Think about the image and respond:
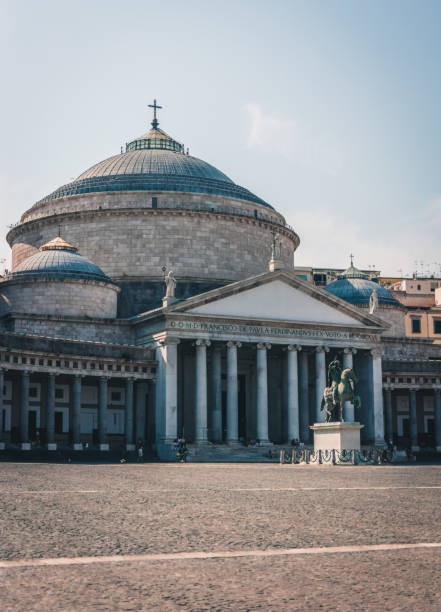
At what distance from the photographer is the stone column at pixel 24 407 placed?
46.5 meters

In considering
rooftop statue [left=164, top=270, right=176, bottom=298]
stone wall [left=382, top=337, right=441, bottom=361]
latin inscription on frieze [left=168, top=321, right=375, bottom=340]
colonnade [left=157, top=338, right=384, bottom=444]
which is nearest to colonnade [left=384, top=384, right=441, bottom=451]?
colonnade [left=157, top=338, right=384, bottom=444]

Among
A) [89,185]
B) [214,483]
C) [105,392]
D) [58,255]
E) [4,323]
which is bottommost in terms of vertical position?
[214,483]

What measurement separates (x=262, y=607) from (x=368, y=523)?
615cm

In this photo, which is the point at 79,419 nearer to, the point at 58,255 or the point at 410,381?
the point at 58,255

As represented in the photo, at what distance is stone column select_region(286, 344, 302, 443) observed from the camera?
181 ft

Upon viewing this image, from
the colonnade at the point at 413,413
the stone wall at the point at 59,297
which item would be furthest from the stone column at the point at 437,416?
the stone wall at the point at 59,297

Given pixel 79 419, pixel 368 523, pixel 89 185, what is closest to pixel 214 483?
pixel 368 523

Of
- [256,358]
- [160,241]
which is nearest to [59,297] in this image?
[160,241]

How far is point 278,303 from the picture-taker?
56000 mm

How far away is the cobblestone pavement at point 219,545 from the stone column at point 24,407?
87.6 feet

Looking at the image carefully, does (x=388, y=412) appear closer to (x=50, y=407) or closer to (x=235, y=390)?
(x=235, y=390)

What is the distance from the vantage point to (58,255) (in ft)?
192

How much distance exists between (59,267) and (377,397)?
24312mm

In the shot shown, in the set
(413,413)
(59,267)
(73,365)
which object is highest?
(59,267)
